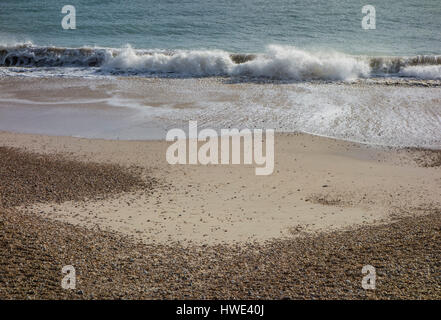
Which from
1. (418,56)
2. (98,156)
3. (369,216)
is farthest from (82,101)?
(418,56)

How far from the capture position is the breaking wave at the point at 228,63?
18062 millimetres

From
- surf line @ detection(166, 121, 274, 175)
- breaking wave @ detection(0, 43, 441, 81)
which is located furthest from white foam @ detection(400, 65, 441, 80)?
surf line @ detection(166, 121, 274, 175)

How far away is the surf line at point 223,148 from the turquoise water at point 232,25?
994 cm

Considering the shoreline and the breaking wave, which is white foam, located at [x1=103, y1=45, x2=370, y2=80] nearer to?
the breaking wave

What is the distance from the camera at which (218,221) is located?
7500 millimetres

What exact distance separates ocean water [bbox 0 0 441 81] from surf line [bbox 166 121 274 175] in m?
6.84

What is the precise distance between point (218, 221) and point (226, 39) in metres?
16.6

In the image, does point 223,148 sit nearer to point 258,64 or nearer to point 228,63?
point 258,64

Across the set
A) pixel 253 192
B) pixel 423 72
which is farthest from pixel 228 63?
pixel 253 192

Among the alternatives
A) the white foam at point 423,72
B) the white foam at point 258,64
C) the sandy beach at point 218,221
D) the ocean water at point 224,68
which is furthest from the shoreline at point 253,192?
the white foam at point 423,72

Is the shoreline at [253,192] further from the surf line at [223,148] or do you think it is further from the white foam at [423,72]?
the white foam at [423,72]
